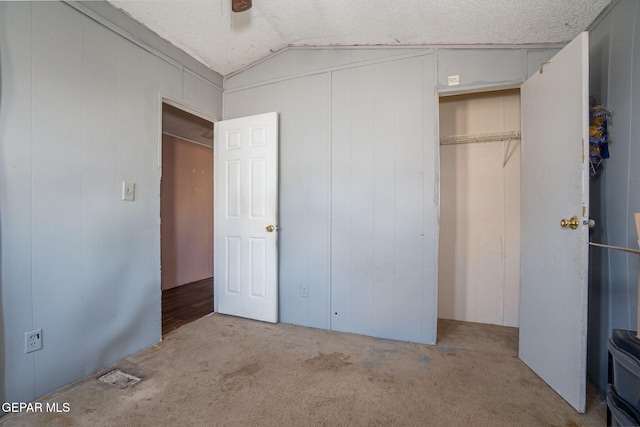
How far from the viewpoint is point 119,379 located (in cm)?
177

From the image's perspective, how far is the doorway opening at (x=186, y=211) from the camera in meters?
3.68

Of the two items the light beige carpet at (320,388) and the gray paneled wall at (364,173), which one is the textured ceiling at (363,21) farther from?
the light beige carpet at (320,388)

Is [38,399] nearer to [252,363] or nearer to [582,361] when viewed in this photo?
[252,363]

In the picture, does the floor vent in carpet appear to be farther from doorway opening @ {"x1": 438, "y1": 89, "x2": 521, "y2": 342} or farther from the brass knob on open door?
the brass knob on open door

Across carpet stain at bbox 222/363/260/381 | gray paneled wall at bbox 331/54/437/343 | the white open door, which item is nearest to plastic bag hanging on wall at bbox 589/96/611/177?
gray paneled wall at bbox 331/54/437/343

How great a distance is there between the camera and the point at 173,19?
2072 millimetres

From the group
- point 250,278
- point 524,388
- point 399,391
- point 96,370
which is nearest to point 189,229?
point 250,278

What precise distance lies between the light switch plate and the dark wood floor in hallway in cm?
124

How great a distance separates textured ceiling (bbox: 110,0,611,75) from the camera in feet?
5.87

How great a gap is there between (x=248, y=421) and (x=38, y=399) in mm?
1240

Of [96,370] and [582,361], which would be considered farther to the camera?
[96,370]

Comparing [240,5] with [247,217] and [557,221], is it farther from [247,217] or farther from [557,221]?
[557,221]

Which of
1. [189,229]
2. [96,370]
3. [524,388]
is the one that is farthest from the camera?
[189,229]

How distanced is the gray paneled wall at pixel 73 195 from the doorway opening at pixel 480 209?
2654 millimetres
